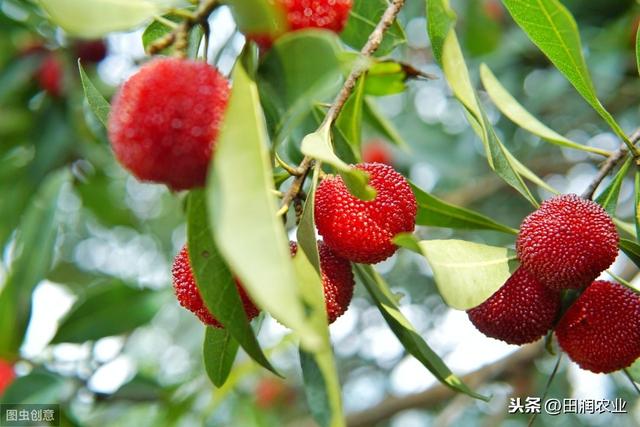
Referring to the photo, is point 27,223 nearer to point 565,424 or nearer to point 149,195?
point 565,424

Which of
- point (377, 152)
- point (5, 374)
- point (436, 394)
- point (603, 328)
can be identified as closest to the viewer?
point (603, 328)

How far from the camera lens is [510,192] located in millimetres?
3197

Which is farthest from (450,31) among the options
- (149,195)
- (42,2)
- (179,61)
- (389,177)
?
(149,195)

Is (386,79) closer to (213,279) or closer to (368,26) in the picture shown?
(368,26)

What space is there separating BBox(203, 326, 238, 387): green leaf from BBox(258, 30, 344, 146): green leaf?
31 centimetres

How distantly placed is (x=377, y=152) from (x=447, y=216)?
6.03 ft

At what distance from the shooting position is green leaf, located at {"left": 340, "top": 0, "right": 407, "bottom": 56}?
4.25 feet

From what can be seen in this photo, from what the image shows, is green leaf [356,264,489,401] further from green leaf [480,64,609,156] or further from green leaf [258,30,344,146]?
green leaf [480,64,609,156]

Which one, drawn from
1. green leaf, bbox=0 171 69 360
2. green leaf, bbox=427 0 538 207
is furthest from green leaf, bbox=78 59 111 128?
green leaf, bbox=0 171 69 360

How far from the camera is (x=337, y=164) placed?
0.77 m

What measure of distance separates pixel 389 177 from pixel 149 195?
178 inches

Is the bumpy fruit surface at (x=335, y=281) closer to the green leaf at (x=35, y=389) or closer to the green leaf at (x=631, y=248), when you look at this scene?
the green leaf at (x=631, y=248)

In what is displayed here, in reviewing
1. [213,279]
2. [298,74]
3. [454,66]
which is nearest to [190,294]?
[213,279]

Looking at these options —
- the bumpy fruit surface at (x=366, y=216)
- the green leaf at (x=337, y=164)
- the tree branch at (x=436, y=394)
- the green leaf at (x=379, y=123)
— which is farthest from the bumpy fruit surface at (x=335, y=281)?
the tree branch at (x=436, y=394)
